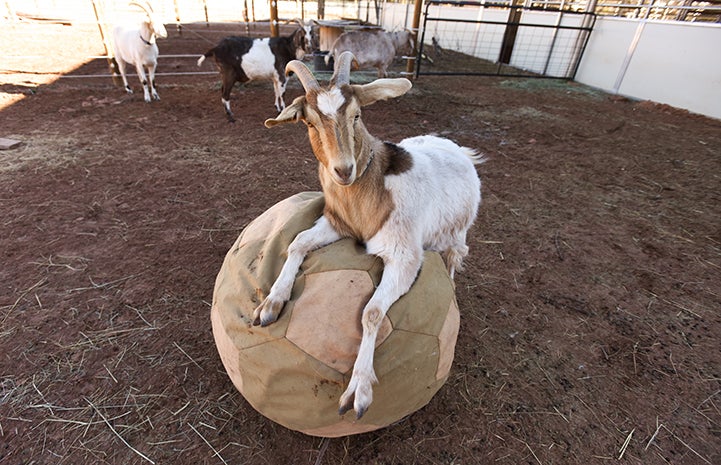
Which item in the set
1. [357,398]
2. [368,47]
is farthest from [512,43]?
[357,398]

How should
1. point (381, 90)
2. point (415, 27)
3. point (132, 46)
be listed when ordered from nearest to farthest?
1. point (381, 90)
2. point (132, 46)
3. point (415, 27)

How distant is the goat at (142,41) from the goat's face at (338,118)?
5993 millimetres

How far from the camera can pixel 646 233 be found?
12.0 ft

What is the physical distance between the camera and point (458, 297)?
2.81m

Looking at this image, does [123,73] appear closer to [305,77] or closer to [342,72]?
[305,77]

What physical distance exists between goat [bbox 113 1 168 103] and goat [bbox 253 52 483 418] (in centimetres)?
568

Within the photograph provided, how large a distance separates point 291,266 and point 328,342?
18.7 inches

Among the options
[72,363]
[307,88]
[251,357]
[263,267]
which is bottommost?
[72,363]

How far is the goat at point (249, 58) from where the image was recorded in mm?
5996

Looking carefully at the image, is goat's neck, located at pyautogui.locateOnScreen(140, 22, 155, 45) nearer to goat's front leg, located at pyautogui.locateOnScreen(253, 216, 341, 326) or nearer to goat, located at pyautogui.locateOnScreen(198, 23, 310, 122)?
goat, located at pyautogui.locateOnScreen(198, 23, 310, 122)

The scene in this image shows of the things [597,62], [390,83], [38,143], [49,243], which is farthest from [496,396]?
[597,62]

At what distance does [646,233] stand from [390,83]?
130 inches

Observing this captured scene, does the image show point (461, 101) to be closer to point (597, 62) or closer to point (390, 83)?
point (597, 62)

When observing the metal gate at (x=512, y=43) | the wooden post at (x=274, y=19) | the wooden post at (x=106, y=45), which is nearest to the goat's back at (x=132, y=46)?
the wooden post at (x=106, y=45)
